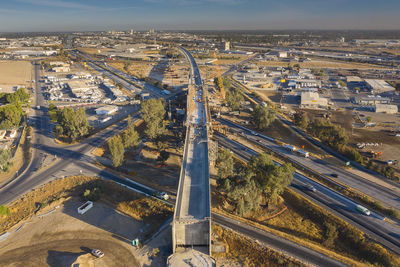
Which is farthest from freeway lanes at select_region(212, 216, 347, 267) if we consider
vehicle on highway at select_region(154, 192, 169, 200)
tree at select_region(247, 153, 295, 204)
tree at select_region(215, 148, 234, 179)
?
vehicle on highway at select_region(154, 192, 169, 200)

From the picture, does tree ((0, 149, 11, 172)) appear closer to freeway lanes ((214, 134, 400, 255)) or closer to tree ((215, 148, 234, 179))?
tree ((215, 148, 234, 179))

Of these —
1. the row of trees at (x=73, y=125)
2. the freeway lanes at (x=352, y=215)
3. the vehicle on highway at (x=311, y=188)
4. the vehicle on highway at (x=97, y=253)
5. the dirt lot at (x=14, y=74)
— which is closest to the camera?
the vehicle on highway at (x=97, y=253)

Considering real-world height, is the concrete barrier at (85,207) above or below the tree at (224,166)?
below

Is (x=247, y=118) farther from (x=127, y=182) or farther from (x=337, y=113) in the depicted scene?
(x=127, y=182)

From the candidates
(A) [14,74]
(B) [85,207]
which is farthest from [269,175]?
(A) [14,74]

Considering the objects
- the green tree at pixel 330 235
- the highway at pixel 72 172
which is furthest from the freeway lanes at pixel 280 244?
the green tree at pixel 330 235

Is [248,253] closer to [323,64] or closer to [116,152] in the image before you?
[116,152]

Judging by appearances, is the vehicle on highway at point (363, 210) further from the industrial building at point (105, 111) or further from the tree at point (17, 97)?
the tree at point (17, 97)
